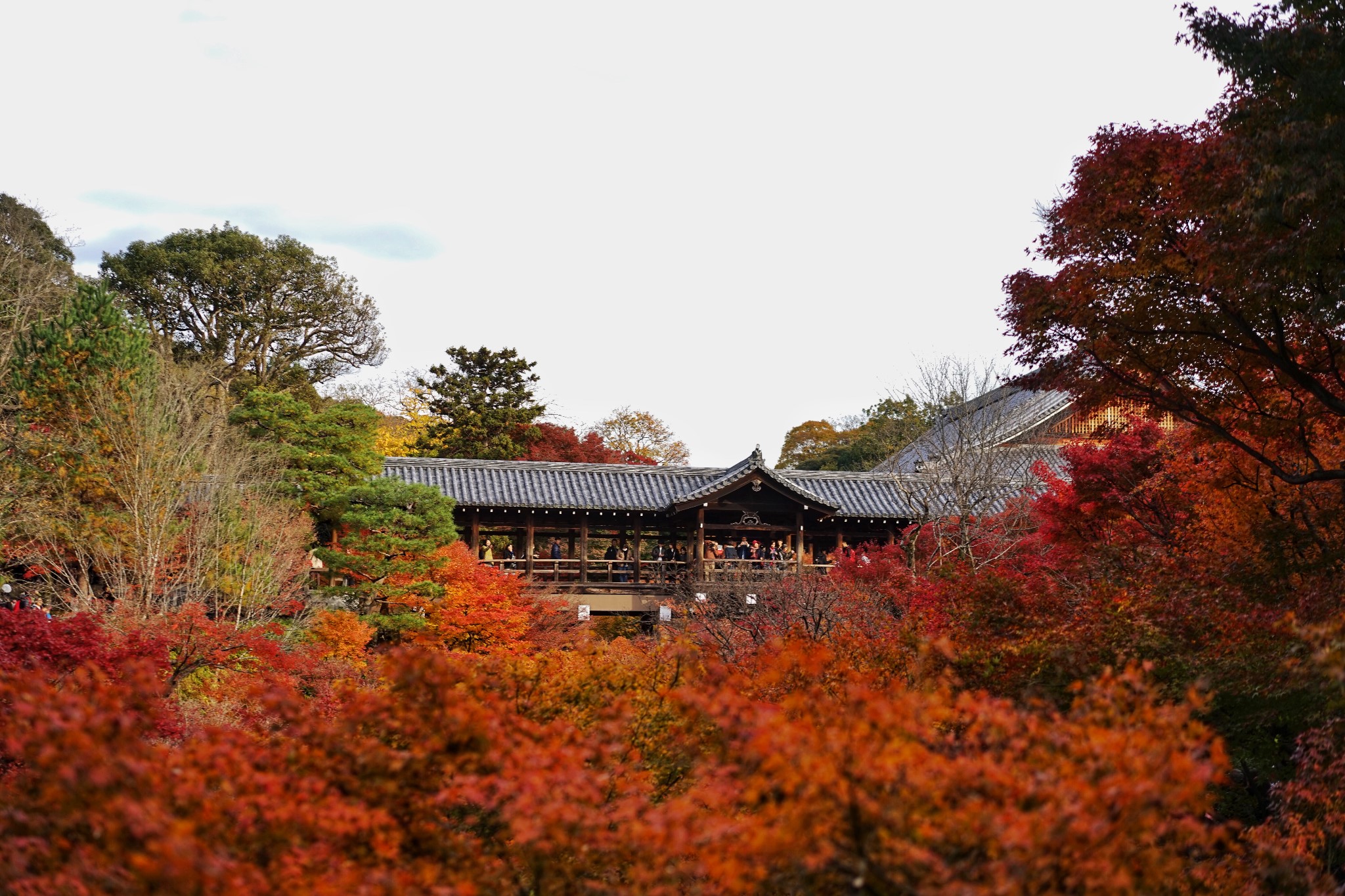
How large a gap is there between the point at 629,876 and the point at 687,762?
1532 millimetres

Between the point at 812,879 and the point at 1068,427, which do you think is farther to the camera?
the point at 1068,427

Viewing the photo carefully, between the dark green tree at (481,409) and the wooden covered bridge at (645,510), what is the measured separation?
23.3 ft

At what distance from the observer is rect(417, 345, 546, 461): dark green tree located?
34031 millimetres

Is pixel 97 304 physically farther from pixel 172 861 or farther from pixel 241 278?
pixel 241 278

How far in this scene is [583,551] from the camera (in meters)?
25.2

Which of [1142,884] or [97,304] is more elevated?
[97,304]

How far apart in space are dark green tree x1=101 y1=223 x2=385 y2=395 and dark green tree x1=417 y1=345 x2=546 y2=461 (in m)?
5.03

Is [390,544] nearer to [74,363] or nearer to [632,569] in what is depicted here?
[74,363]

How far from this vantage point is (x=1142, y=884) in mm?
4035

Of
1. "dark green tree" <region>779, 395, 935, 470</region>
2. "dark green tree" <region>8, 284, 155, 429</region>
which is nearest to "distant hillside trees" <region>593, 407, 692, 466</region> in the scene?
"dark green tree" <region>779, 395, 935, 470</region>

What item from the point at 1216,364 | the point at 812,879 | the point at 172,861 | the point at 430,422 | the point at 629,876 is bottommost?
the point at 629,876

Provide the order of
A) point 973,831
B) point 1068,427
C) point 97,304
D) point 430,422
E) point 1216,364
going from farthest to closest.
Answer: point 430,422 → point 1068,427 → point 97,304 → point 1216,364 → point 973,831

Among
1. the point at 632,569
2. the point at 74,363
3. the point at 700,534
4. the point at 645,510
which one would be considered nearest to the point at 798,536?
the point at 700,534

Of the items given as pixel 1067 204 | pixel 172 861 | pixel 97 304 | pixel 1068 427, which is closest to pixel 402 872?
pixel 172 861
